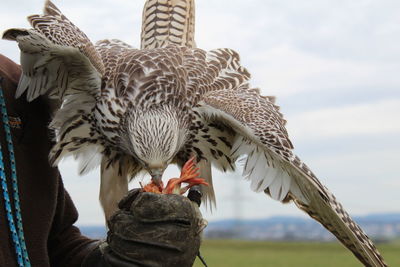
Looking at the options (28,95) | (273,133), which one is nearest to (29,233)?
(28,95)

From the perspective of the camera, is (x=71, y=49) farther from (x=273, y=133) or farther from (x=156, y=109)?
(x=273, y=133)

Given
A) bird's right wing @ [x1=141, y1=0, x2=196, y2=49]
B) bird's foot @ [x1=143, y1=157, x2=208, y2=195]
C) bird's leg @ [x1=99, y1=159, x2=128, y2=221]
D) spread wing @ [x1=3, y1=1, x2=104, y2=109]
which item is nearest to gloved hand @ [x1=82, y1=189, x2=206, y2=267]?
bird's foot @ [x1=143, y1=157, x2=208, y2=195]

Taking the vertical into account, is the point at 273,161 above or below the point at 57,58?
below

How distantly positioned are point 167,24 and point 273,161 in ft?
6.43

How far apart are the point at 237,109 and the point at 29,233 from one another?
2.17 metres

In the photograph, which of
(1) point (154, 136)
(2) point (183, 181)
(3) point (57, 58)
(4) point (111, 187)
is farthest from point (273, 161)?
(3) point (57, 58)

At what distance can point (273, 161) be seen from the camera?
556 centimetres

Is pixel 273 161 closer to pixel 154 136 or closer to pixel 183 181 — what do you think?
pixel 154 136

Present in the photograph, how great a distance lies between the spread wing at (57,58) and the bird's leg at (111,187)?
627mm

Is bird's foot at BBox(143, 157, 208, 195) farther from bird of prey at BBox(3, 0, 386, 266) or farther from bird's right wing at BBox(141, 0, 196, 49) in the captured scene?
bird's right wing at BBox(141, 0, 196, 49)

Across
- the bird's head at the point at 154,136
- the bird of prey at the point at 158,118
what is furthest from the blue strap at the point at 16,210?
the bird's head at the point at 154,136

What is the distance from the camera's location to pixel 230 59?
6.58 m

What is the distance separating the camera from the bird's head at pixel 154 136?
210 inches

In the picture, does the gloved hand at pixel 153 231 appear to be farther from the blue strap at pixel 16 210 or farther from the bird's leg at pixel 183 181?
the blue strap at pixel 16 210
